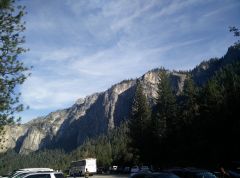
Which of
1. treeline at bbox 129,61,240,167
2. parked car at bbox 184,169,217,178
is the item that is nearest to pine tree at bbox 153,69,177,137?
treeline at bbox 129,61,240,167

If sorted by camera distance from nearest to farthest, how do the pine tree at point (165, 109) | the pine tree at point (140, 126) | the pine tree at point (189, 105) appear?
the pine tree at point (189, 105), the pine tree at point (165, 109), the pine tree at point (140, 126)

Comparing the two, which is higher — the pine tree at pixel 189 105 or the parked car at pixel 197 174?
the pine tree at pixel 189 105

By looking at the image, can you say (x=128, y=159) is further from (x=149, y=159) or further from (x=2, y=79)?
(x=2, y=79)

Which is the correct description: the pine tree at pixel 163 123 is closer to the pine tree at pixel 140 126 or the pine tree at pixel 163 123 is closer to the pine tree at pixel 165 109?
the pine tree at pixel 165 109

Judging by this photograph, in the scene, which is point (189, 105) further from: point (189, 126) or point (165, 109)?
point (189, 126)

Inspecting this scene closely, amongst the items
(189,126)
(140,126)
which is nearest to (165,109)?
(140,126)

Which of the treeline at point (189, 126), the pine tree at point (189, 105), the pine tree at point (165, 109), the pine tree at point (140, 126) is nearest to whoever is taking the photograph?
the treeline at point (189, 126)

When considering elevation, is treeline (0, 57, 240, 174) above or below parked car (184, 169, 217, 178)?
above

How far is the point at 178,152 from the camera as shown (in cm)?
7319

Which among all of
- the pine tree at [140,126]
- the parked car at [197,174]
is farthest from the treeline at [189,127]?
the parked car at [197,174]

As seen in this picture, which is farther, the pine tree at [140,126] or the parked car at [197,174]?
the pine tree at [140,126]

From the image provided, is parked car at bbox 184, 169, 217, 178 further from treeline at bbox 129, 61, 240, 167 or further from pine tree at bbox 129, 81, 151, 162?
pine tree at bbox 129, 81, 151, 162

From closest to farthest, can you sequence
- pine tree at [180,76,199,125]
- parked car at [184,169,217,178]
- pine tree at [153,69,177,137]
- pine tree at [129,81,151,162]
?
parked car at [184,169,217,178] → pine tree at [180,76,199,125] → pine tree at [153,69,177,137] → pine tree at [129,81,151,162]

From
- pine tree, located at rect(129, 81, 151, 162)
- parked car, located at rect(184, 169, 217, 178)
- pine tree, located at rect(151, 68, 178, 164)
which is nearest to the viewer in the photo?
parked car, located at rect(184, 169, 217, 178)
